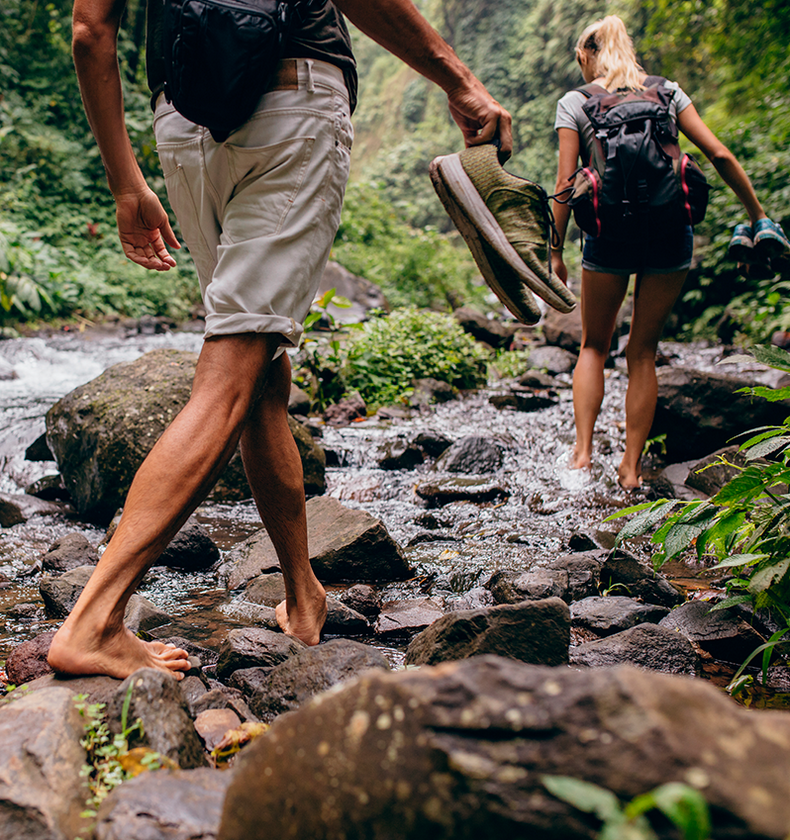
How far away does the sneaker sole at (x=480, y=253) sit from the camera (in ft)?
6.20

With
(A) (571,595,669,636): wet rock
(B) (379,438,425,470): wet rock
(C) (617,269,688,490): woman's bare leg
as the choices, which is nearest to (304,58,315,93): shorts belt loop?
(A) (571,595,669,636): wet rock

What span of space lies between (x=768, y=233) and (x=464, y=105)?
1934 mm

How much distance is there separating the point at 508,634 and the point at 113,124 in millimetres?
1509

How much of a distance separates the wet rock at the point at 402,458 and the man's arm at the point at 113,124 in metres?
2.48

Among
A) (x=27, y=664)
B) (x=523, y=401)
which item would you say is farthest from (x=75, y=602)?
(x=523, y=401)

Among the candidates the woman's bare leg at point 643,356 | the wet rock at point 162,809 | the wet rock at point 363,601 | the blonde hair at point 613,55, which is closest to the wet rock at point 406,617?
the wet rock at point 363,601

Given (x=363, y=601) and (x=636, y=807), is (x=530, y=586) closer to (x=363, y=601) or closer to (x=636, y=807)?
(x=363, y=601)

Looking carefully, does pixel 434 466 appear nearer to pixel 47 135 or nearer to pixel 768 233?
pixel 768 233

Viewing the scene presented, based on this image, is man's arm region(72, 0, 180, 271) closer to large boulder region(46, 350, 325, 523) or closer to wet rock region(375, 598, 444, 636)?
wet rock region(375, 598, 444, 636)

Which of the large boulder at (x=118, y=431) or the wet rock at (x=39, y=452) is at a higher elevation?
the large boulder at (x=118, y=431)

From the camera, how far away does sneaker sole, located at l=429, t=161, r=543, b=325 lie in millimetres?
1889

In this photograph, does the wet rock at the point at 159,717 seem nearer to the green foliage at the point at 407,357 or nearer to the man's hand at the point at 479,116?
the man's hand at the point at 479,116

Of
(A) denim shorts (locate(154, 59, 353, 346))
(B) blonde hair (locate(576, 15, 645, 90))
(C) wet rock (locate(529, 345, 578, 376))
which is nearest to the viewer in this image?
(A) denim shorts (locate(154, 59, 353, 346))

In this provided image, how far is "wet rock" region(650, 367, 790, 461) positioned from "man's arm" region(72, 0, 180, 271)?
3101 millimetres
